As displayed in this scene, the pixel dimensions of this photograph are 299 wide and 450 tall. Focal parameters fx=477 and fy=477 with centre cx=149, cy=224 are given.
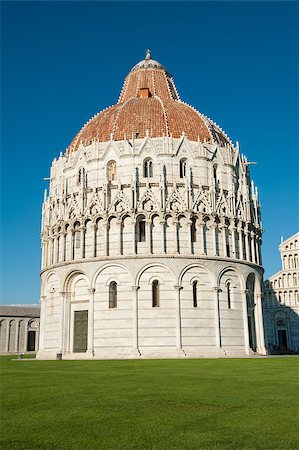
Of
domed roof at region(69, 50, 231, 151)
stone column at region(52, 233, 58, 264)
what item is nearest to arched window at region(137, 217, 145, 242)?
domed roof at region(69, 50, 231, 151)

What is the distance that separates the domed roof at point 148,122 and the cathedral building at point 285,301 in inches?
1616

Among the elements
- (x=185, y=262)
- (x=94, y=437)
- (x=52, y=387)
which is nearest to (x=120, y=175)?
(x=185, y=262)

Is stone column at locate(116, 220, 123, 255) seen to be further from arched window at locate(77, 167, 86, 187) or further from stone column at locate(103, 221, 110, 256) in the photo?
arched window at locate(77, 167, 86, 187)

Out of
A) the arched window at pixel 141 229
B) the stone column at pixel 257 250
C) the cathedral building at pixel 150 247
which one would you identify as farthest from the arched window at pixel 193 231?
the stone column at pixel 257 250

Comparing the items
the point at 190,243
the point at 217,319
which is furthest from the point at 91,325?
the point at 190,243

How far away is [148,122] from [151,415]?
4284 centimetres

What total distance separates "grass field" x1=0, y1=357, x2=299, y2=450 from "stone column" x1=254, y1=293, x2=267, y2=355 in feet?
105

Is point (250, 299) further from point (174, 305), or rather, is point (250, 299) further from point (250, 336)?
point (174, 305)

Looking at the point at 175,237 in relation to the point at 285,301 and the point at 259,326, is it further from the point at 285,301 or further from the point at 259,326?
the point at 285,301

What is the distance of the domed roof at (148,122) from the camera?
50.6 metres

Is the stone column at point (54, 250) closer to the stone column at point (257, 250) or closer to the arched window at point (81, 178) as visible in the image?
the arched window at point (81, 178)

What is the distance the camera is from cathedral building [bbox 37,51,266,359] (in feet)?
143

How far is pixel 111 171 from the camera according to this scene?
49.1 meters

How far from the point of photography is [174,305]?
Answer: 143 feet
